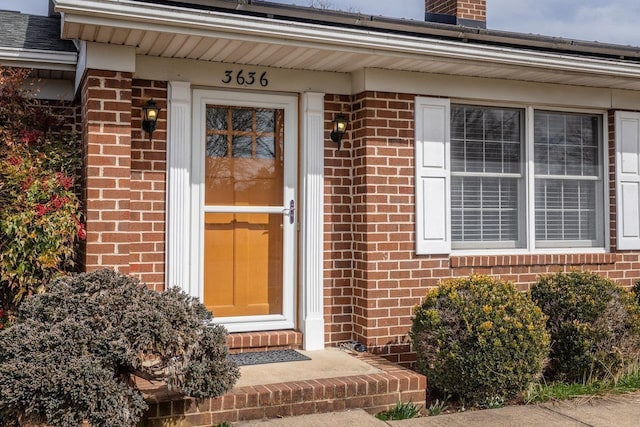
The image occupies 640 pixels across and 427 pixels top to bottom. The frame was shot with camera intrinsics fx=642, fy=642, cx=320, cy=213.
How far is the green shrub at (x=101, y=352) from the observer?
3.62m

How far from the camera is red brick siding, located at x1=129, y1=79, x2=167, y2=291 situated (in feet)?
18.3

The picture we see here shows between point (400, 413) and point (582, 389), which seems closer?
point (400, 413)

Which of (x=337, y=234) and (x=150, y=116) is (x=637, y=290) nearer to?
(x=337, y=234)

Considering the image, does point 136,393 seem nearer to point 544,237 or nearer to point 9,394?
point 9,394

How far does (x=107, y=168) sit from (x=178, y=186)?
68cm

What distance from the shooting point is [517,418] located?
15.8 ft

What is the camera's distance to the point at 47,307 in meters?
4.09

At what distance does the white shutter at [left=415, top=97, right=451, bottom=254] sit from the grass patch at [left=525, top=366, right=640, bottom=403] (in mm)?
1576

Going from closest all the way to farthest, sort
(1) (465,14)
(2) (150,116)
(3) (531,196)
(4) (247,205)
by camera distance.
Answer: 1. (2) (150,116)
2. (4) (247,205)
3. (3) (531,196)
4. (1) (465,14)

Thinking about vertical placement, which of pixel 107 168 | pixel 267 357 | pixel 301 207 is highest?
pixel 107 168

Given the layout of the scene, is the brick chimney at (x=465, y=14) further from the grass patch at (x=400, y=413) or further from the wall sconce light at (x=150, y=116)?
the grass patch at (x=400, y=413)

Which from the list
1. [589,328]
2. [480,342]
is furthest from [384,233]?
[589,328]

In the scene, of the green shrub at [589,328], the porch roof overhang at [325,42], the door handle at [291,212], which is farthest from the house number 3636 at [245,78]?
the green shrub at [589,328]

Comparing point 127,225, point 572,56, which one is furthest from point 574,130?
point 127,225
